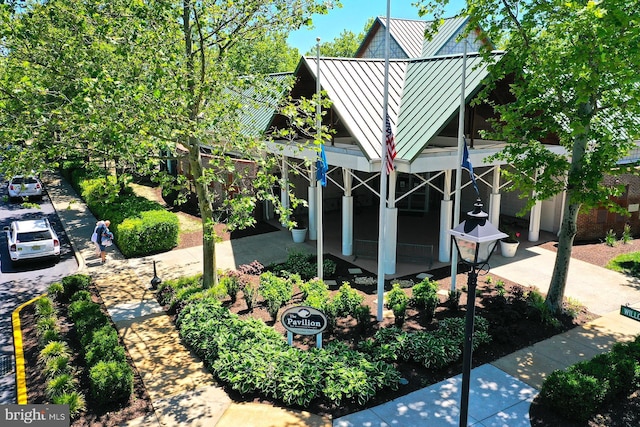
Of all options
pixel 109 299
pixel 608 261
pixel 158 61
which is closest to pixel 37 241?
pixel 109 299

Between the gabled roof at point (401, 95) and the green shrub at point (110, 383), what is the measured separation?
28.7ft

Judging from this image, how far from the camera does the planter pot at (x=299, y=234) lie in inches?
759

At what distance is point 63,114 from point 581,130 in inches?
451

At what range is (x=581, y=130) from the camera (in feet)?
33.0

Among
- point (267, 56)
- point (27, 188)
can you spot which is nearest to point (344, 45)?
point (267, 56)

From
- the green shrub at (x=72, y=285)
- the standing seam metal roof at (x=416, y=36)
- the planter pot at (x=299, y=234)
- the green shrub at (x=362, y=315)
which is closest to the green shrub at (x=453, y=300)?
the green shrub at (x=362, y=315)

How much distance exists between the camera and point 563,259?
41.2ft

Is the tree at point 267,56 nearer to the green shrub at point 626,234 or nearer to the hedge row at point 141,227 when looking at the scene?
the hedge row at point 141,227

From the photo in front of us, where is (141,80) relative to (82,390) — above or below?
above

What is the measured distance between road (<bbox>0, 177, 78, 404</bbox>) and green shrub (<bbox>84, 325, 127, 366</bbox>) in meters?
1.54

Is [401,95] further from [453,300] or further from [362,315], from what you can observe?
[362,315]

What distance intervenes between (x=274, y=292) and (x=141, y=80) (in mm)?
6086
